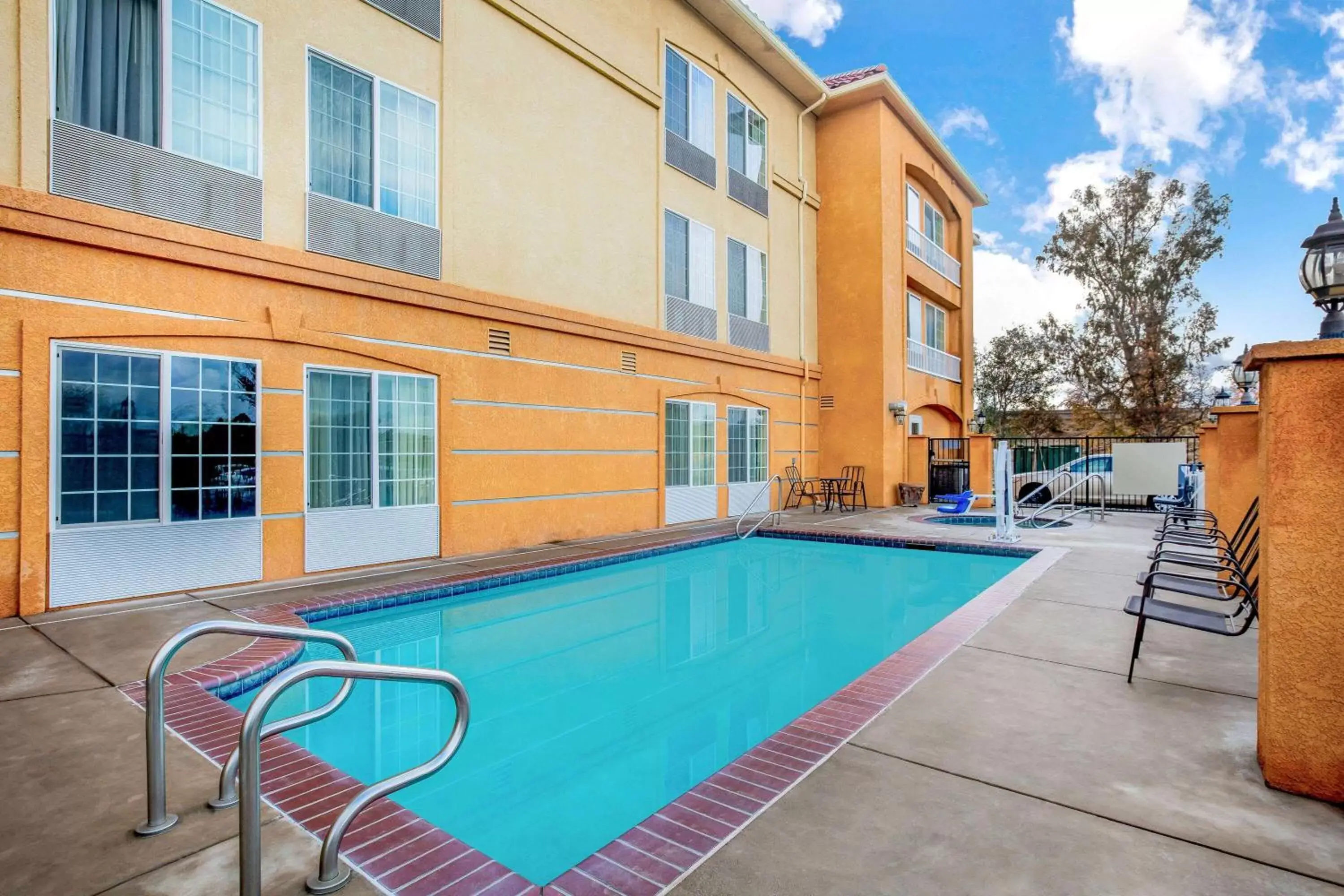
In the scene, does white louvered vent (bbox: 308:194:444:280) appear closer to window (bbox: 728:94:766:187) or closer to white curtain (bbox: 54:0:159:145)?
white curtain (bbox: 54:0:159:145)

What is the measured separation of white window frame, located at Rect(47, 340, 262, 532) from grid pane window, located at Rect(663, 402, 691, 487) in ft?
21.0

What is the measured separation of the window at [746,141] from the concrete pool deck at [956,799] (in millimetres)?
11806

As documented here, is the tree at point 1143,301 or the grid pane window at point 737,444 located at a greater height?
the tree at point 1143,301

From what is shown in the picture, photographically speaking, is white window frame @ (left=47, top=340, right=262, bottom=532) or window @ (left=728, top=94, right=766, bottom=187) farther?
window @ (left=728, top=94, right=766, bottom=187)

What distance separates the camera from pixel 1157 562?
13.3 ft

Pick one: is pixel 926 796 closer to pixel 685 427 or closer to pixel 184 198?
pixel 184 198

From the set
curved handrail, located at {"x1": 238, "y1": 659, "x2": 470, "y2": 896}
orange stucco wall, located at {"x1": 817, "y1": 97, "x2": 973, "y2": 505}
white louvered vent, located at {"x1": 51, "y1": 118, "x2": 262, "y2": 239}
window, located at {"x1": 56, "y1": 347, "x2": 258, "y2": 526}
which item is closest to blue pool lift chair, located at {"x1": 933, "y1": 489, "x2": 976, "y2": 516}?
orange stucco wall, located at {"x1": 817, "y1": 97, "x2": 973, "y2": 505}

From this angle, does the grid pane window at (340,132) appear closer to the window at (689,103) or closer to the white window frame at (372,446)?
the white window frame at (372,446)

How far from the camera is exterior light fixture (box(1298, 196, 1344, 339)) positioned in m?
2.62

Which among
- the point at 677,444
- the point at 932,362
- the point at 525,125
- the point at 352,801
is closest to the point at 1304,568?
the point at 352,801

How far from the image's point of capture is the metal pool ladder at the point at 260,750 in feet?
5.73

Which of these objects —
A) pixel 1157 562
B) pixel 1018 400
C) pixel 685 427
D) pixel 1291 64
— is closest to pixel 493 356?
pixel 685 427

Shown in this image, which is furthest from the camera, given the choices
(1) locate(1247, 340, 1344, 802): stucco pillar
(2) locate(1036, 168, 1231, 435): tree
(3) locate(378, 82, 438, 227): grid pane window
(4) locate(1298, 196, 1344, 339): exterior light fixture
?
(2) locate(1036, 168, 1231, 435): tree

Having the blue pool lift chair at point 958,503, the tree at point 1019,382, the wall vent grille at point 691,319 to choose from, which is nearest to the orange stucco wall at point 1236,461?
the blue pool lift chair at point 958,503
